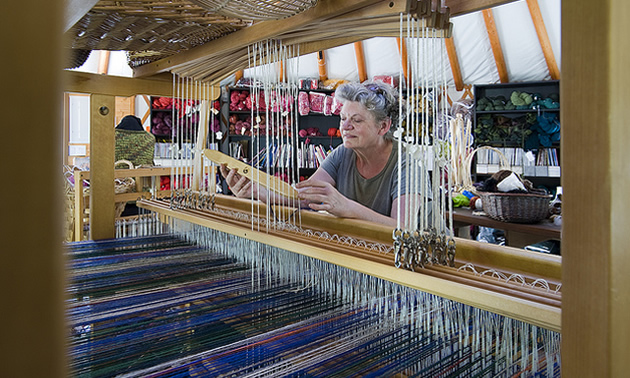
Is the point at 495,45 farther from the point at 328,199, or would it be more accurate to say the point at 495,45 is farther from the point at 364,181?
the point at 328,199

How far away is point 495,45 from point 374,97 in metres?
4.11

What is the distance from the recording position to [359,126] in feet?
6.89

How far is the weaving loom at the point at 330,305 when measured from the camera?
65 cm

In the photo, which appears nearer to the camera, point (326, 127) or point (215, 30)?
point (215, 30)

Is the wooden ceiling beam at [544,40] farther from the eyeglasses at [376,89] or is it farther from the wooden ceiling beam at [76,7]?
the wooden ceiling beam at [76,7]

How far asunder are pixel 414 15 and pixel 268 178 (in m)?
0.55

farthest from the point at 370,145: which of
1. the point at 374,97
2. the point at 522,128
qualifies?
the point at 522,128
